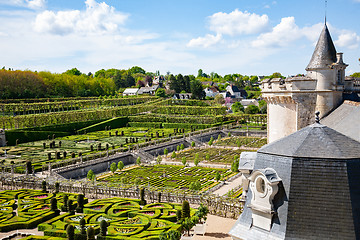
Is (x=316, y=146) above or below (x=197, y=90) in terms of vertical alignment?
below

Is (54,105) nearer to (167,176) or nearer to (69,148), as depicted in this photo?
(69,148)

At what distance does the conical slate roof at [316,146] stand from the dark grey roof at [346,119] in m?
3.29

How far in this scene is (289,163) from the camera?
867 centimetres

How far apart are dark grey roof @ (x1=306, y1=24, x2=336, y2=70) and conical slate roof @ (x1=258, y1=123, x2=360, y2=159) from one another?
9814 mm

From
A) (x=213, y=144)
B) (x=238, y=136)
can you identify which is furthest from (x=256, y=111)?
(x=213, y=144)

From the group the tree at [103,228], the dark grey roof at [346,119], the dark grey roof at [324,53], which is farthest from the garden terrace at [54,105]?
the dark grey roof at [346,119]

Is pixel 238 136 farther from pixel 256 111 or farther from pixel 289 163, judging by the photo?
pixel 289 163

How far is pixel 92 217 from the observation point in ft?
67.6

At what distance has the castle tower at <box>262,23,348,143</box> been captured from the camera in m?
18.1

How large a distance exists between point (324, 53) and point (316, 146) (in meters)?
11.1

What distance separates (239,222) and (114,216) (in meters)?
12.9

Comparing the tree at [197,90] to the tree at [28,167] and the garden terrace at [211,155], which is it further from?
the tree at [28,167]

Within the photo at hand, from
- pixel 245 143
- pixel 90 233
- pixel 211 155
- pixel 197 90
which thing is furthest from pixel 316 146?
pixel 197 90

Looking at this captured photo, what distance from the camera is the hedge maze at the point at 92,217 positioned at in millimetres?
18250
